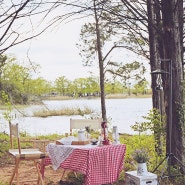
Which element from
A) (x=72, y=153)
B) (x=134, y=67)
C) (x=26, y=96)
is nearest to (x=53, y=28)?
(x=72, y=153)

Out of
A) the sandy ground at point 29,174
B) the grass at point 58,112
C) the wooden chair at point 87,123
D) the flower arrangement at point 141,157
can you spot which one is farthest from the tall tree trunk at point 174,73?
the grass at point 58,112

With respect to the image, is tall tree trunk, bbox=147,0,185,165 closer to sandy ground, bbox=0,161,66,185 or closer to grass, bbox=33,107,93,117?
sandy ground, bbox=0,161,66,185

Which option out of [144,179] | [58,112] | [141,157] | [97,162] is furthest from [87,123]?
[58,112]

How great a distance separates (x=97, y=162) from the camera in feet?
13.5

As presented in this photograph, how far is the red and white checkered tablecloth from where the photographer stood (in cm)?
405

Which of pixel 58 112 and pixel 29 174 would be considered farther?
pixel 58 112

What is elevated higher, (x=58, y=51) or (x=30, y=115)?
(x=58, y=51)

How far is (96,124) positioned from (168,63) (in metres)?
1.34

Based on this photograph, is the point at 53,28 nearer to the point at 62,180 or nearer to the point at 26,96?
the point at 62,180

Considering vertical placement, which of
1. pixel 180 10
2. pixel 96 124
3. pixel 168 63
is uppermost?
pixel 180 10

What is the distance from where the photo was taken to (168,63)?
471cm

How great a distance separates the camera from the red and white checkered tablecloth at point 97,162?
4055mm

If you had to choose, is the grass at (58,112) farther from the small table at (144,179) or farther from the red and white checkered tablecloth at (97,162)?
the small table at (144,179)

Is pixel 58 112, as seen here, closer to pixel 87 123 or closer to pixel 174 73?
pixel 87 123
